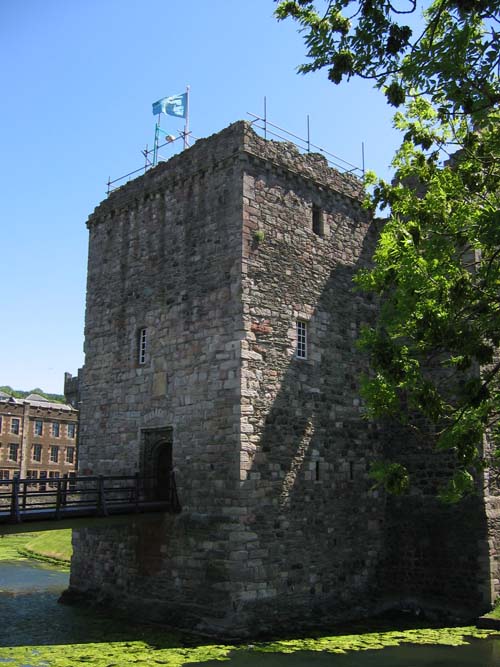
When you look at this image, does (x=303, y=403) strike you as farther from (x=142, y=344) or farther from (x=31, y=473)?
(x=31, y=473)

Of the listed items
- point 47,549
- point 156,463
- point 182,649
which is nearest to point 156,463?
point 156,463

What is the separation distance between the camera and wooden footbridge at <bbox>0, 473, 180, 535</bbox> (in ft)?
45.2

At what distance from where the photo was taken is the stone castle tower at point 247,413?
15.5 meters

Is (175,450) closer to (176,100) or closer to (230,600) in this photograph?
(230,600)

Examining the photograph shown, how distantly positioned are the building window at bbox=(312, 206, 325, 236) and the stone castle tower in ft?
0.15

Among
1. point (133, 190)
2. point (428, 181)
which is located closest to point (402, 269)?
point (428, 181)

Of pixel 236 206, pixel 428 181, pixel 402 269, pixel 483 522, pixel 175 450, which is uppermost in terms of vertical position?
pixel 236 206

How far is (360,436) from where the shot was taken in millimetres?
18672

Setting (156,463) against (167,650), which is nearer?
(167,650)

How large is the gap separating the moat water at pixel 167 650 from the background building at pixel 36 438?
38337 millimetres

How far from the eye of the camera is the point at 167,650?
43.9ft

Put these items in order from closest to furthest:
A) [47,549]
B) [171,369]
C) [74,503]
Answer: [74,503], [171,369], [47,549]

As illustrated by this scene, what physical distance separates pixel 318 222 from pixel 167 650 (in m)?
11.2

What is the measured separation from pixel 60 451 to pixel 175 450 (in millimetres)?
44803
